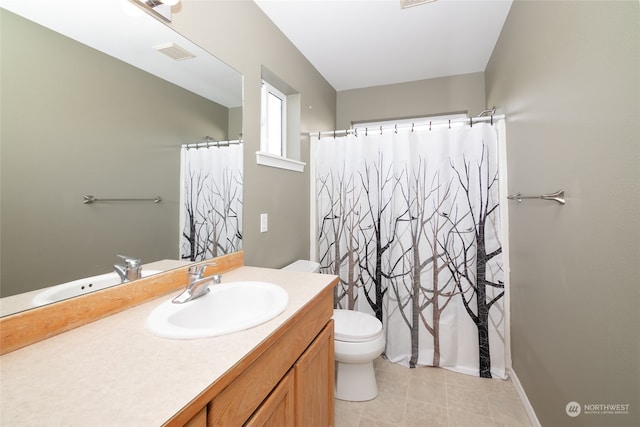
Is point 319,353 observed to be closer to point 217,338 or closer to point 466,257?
point 217,338

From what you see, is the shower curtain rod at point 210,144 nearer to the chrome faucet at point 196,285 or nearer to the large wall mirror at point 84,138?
the large wall mirror at point 84,138

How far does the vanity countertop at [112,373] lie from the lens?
18.3 inches

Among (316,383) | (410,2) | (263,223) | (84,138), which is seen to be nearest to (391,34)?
(410,2)

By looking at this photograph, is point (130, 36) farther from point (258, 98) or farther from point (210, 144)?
point (258, 98)

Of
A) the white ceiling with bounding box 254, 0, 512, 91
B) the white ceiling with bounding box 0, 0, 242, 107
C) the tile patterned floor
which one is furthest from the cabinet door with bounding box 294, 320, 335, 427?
the white ceiling with bounding box 254, 0, 512, 91

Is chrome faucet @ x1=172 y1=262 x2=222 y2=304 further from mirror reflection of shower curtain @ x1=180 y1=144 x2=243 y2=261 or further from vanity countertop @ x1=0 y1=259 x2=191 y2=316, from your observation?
vanity countertop @ x1=0 y1=259 x2=191 y2=316

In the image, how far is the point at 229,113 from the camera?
1456 mm

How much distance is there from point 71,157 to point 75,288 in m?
0.40

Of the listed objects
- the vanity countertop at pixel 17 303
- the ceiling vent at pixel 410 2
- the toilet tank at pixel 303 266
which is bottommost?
the toilet tank at pixel 303 266

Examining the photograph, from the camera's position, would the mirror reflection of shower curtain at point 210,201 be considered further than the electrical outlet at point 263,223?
No

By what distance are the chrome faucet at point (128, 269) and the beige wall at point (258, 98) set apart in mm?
597

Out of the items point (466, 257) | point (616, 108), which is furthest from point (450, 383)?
point (616, 108)

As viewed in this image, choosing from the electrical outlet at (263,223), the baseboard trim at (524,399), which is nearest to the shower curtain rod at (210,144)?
the electrical outlet at (263,223)

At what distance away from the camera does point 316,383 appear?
1.12m
